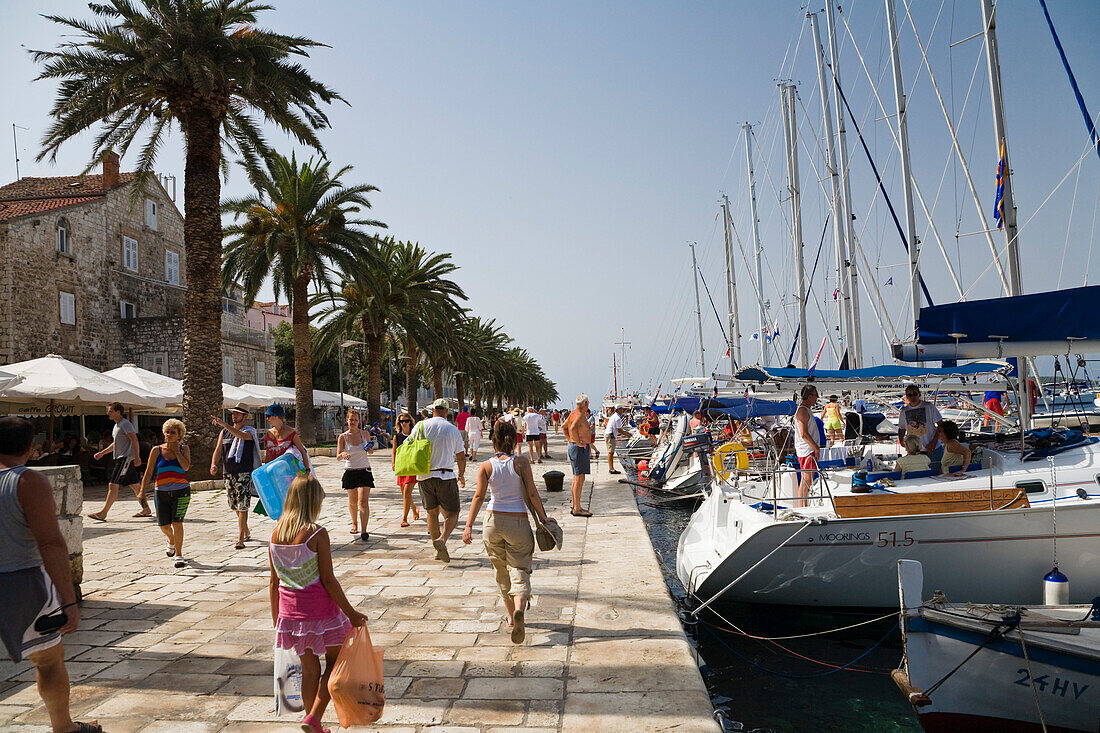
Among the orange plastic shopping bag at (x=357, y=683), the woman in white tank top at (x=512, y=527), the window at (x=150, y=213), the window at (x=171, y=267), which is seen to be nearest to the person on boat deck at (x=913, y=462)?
the woman in white tank top at (x=512, y=527)

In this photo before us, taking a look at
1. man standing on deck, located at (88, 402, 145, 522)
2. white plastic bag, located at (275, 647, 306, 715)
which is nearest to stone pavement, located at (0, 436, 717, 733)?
white plastic bag, located at (275, 647, 306, 715)

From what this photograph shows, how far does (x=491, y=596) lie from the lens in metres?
7.15

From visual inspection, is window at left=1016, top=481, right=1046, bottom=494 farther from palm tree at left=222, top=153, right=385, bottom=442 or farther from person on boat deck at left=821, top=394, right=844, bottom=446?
palm tree at left=222, top=153, right=385, bottom=442

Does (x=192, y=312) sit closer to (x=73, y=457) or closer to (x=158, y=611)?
(x=73, y=457)

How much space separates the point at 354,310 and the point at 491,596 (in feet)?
85.4

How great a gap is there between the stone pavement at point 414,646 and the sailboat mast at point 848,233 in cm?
1413

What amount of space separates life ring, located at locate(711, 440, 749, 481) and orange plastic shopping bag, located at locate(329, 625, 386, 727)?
6.58 m

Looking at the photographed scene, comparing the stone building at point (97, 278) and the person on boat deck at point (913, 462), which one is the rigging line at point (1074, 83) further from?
the stone building at point (97, 278)

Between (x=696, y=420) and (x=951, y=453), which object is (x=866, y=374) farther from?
(x=696, y=420)

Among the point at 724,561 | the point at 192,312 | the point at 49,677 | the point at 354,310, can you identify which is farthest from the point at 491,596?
the point at 354,310

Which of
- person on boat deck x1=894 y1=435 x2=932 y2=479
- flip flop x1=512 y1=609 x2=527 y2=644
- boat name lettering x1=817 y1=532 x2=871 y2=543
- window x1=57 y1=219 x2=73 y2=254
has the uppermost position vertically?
window x1=57 y1=219 x2=73 y2=254

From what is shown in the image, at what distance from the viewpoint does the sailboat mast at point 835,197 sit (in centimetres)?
2139

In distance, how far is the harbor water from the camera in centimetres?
593

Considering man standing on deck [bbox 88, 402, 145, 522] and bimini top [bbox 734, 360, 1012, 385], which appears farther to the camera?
man standing on deck [bbox 88, 402, 145, 522]
